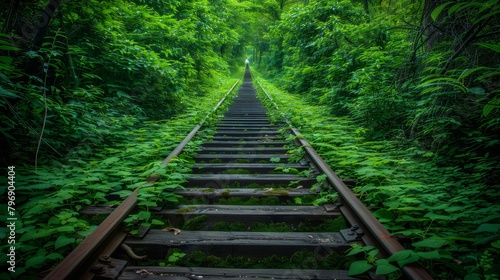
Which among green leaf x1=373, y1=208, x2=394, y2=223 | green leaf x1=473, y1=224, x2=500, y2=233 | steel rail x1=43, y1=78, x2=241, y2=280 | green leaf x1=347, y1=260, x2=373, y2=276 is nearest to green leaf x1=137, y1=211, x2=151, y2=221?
steel rail x1=43, y1=78, x2=241, y2=280

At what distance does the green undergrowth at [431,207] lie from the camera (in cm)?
176

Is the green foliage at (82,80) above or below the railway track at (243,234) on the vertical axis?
above

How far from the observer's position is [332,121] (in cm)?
706

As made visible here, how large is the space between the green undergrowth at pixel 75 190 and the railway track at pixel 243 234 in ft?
0.62

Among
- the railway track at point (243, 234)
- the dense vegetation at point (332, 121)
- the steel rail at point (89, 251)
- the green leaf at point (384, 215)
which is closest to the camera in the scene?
the steel rail at point (89, 251)

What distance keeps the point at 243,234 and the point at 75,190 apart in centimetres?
178

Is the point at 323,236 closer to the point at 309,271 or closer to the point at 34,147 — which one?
the point at 309,271

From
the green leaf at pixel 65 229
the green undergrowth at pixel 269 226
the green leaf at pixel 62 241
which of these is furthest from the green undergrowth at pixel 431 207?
the green leaf at pixel 65 229

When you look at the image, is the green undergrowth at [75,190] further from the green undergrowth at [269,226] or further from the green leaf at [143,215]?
the green undergrowth at [269,226]

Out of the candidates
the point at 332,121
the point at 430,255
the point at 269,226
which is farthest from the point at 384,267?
the point at 332,121

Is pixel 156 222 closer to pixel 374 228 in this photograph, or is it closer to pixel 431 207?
pixel 374 228

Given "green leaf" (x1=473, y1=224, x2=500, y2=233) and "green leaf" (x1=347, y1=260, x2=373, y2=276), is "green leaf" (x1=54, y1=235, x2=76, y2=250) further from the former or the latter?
"green leaf" (x1=473, y1=224, x2=500, y2=233)

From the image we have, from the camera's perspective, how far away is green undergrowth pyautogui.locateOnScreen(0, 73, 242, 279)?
1.96m

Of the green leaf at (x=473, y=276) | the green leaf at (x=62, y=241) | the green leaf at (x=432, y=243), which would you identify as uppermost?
the green leaf at (x=432, y=243)
